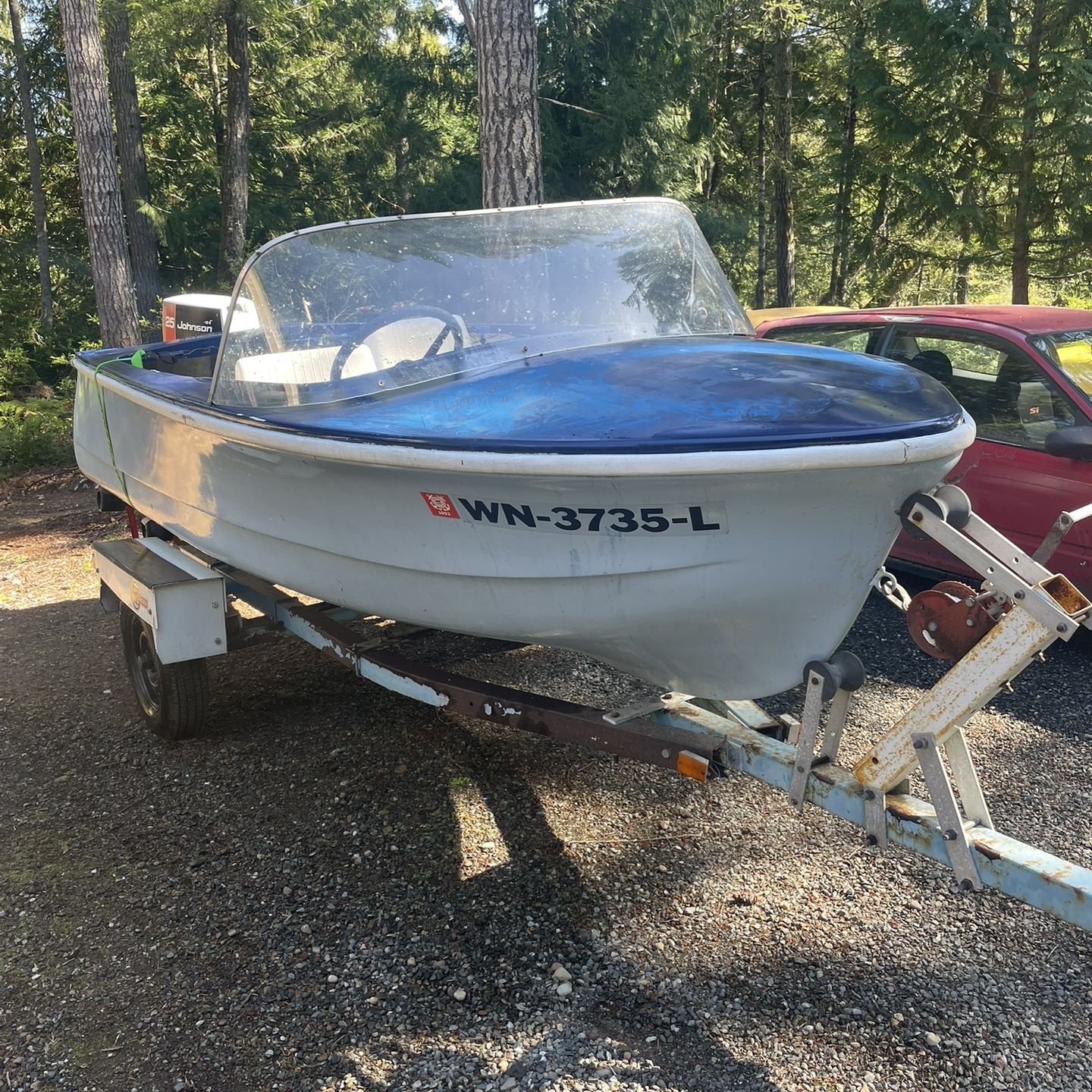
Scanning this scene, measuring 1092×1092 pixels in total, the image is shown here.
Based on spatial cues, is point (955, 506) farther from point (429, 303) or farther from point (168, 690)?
point (168, 690)

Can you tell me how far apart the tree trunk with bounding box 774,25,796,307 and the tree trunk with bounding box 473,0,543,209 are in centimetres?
1129

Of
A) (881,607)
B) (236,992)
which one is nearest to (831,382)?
(236,992)

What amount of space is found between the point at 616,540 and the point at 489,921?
4.28 ft

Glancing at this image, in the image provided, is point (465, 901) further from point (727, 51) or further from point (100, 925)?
point (727, 51)

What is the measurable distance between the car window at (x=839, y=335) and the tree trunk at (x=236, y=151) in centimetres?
1262

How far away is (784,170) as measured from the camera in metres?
17.5

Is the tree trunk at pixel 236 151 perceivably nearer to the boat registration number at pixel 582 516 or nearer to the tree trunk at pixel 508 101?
the tree trunk at pixel 508 101

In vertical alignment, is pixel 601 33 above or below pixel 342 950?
above

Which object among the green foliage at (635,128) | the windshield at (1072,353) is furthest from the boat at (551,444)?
the green foliage at (635,128)

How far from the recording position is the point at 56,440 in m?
11.3

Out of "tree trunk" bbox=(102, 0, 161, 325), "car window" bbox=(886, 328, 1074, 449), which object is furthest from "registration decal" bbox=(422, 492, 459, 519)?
"tree trunk" bbox=(102, 0, 161, 325)

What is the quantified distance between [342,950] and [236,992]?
0.31 metres

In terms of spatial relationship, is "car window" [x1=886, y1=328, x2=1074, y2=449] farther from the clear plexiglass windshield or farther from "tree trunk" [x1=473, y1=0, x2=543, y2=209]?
"tree trunk" [x1=473, y1=0, x2=543, y2=209]

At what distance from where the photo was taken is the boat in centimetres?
247
